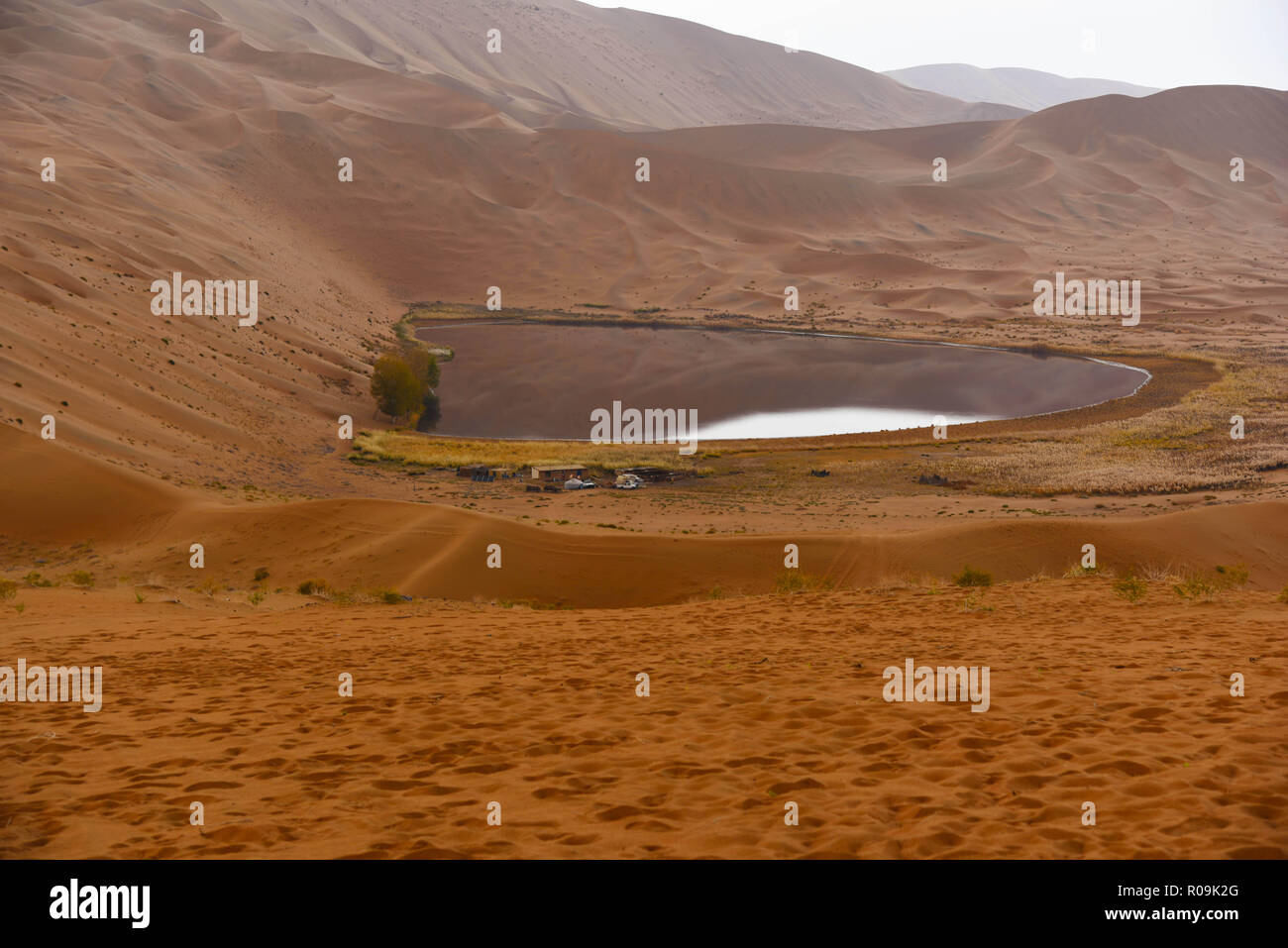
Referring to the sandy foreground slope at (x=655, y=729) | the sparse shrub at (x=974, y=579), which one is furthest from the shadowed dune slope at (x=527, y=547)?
the sandy foreground slope at (x=655, y=729)

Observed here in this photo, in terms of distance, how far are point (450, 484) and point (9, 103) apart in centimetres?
5991

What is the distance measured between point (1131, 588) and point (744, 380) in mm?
45998

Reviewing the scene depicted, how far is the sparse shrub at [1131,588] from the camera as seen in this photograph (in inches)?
551

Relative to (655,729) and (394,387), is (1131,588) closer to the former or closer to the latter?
(655,729)

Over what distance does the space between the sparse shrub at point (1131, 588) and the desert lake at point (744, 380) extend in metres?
31.3

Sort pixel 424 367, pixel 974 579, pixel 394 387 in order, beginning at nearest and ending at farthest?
pixel 974 579 → pixel 394 387 → pixel 424 367

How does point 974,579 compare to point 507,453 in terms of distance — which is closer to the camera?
point 974,579

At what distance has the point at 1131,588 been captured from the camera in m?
14.4

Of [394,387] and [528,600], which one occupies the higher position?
[394,387]

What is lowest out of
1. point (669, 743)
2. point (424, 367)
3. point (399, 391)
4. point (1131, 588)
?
point (669, 743)

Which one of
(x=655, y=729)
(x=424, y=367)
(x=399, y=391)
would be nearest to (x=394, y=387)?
(x=399, y=391)

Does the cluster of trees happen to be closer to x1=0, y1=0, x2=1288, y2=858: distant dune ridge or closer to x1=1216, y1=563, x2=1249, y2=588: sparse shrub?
x1=0, y1=0, x2=1288, y2=858: distant dune ridge

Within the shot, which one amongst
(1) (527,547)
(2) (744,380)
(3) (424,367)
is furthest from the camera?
(2) (744,380)

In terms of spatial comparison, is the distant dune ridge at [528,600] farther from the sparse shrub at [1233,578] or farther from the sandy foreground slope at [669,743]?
the sparse shrub at [1233,578]
